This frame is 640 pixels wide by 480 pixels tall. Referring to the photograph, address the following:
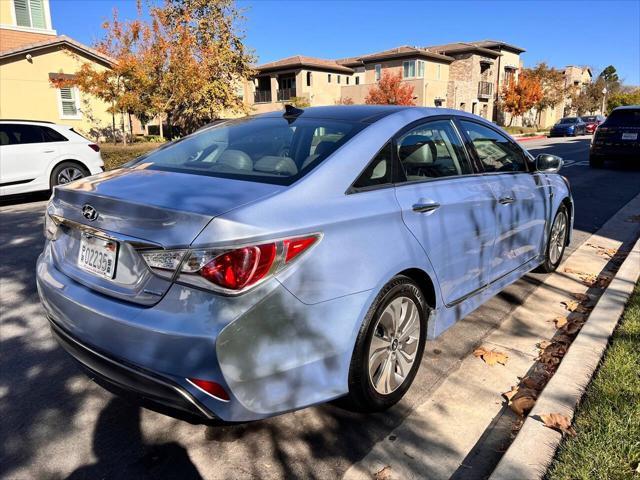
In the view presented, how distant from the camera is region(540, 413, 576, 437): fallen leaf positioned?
2605mm

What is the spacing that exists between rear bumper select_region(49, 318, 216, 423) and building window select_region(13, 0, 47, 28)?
25924 mm

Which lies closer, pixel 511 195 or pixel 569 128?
pixel 511 195

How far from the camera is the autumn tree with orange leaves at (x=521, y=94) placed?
49.2 meters

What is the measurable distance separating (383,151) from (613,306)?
105 inches

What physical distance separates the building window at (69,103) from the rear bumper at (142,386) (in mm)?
22136

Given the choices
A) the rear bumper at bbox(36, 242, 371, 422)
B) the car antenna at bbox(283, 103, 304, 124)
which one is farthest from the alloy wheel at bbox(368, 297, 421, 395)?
the car antenna at bbox(283, 103, 304, 124)

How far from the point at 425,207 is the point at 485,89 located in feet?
175

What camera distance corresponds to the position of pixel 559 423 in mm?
2664

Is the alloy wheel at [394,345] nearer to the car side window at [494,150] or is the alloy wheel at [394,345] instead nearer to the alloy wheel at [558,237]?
the car side window at [494,150]

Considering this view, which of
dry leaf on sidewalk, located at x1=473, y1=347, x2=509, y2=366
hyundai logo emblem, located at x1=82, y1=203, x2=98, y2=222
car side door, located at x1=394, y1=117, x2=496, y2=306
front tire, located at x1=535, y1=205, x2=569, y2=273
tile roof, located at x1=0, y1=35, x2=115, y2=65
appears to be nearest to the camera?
hyundai logo emblem, located at x1=82, y1=203, x2=98, y2=222

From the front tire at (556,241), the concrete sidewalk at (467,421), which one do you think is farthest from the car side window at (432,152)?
the front tire at (556,241)

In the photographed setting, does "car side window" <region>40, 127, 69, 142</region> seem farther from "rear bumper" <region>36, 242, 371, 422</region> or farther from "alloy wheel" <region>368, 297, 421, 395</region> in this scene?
"alloy wheel" <region>368, 297, 421, 395</region>

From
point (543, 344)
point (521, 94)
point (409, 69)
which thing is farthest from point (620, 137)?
point (521, 94)

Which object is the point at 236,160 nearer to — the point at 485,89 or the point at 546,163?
the point at 546,163
